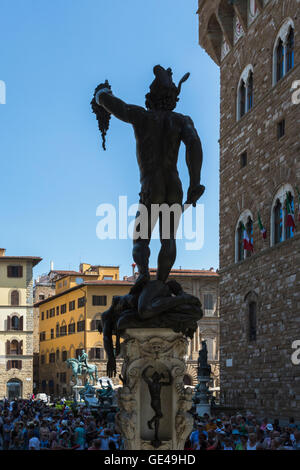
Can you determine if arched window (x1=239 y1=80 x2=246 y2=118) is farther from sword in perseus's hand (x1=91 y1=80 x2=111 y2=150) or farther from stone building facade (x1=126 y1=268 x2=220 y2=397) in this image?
stone building facade (x1=126 y1=268 x2=220 y2=397)

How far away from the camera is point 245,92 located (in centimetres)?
2752

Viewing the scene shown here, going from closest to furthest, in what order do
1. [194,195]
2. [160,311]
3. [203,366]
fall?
[160,311], [194,195], [203,366]

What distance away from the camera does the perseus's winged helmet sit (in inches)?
251

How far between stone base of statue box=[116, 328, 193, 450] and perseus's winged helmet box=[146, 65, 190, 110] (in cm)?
201

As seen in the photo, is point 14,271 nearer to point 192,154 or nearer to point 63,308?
point 63,308

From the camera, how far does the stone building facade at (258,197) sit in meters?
22.5

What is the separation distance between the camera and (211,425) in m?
14.5

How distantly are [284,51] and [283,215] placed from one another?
538 centimetres

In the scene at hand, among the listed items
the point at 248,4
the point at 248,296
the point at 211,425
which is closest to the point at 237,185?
the point at 248,296

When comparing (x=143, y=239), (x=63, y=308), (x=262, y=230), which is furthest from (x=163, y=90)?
(x=63, y=308)

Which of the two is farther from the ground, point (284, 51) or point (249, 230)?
point (284, 51)

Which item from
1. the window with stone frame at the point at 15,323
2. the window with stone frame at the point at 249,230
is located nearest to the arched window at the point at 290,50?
the window with stone frame at the point at 249,230

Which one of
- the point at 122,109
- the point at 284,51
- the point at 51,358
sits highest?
the point at 284,51

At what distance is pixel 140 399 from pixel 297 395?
16.5 metres
